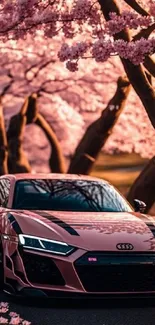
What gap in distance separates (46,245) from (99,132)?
1191cm

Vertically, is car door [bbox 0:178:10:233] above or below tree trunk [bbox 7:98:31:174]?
above

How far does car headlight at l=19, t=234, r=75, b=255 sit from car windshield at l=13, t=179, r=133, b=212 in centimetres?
127

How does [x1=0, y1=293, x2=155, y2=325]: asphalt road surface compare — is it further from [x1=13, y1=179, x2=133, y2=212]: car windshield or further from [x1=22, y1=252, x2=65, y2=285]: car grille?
[x1=13, y1=179, x2=133, y2=212]: car windshield

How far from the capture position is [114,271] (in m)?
7.59

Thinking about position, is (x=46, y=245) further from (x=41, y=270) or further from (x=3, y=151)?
(x=3, y=151)

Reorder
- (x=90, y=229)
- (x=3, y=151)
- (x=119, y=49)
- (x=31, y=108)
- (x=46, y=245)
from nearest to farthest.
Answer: (x=46, y=245)
(x=90, y=229)
(x=119, y=49)
(x=3, y=151)
(x=31, y=108)

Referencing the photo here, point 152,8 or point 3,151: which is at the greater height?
point 152,8

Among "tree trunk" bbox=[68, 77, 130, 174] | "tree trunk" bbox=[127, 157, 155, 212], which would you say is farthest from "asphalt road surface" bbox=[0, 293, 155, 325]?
"tree trunk" bbox=[68, 77, 130, 174]

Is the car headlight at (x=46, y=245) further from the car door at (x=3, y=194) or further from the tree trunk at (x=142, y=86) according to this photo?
the tree trunk at (x=142, y=86)

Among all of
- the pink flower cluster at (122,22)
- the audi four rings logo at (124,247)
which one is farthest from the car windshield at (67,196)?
the pink flower cluster at (122,22)

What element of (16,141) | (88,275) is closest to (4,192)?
(88,275)

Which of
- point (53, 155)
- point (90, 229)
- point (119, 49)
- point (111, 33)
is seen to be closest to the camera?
point (90, 229)

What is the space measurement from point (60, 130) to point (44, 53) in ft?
25.4

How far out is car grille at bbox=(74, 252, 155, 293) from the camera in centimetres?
757
